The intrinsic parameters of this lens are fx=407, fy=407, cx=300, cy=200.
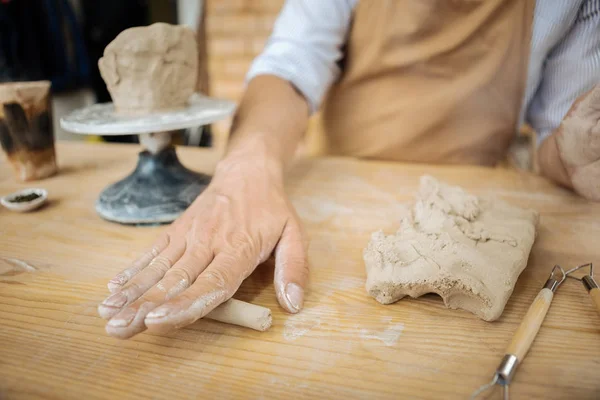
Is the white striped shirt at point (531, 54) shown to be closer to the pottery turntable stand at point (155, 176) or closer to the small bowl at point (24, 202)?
the pottery turntable stand at point (155, 176)

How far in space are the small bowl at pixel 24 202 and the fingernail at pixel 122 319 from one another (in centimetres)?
71

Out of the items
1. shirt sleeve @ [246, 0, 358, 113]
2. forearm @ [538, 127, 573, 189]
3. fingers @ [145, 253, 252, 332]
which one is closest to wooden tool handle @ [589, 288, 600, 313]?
forearm @ [538, 127, 573, 189]

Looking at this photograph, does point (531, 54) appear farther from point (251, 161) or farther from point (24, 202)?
point (24, 202)

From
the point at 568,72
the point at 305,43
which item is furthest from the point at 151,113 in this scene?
the point at 568,72

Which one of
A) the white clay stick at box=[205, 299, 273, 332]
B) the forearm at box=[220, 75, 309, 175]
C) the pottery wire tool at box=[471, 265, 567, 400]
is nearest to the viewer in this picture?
the pottery wire tool at box=[471, 265, 567, 400]

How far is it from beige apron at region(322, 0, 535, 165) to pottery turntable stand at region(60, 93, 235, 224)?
599 millimetres

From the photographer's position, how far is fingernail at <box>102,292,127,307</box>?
0.67m

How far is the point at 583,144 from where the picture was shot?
38.2 inches

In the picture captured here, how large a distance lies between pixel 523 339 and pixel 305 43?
1.14 metres

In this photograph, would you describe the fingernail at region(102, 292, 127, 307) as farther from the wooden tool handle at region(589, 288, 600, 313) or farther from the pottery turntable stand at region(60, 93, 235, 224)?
Answer: the wooden tool handle at region(589, 288, 600, 313)

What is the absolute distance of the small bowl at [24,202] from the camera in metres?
1.14

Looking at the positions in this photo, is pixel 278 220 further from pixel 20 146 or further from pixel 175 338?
pixel 20 146

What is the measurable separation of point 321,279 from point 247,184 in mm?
313

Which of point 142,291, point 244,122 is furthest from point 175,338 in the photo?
point 244,122
